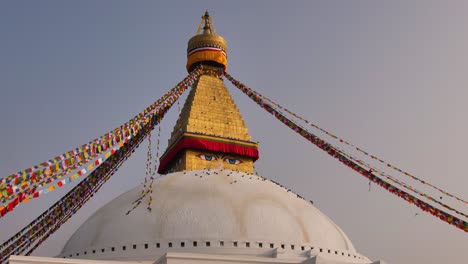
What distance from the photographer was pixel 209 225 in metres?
10.4

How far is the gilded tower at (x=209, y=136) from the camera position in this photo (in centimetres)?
1486

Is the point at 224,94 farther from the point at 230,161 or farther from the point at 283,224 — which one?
the point at 283,224

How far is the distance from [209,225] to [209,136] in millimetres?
4854

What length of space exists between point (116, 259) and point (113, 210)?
150cm

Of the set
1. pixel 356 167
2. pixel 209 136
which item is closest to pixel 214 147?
pixel 209 136

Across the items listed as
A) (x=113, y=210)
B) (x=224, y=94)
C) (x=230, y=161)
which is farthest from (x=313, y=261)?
(x=224, y=94)

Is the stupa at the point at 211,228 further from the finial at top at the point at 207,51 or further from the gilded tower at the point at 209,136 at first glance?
the finial at top at the point at 207,51

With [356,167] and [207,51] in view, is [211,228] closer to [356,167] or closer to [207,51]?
[356,167]

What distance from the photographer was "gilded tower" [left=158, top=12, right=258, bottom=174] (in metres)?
14.9

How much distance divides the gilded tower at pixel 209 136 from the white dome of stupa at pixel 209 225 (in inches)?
109

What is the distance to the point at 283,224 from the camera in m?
→ 10.8

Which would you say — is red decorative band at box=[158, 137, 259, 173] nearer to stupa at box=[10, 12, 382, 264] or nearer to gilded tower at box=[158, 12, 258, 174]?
gilded tower at box=[158, 12, 258, 174]

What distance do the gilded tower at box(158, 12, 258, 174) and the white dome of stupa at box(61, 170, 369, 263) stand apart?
2.76 meters

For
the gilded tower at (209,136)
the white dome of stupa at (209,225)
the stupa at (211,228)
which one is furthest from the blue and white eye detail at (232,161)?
the white dome of stupa at (209,225)
